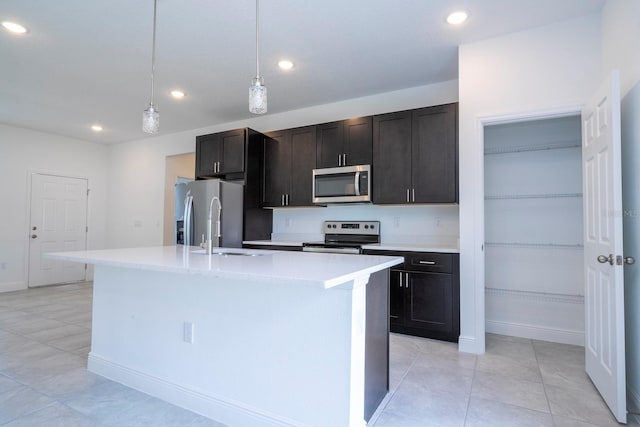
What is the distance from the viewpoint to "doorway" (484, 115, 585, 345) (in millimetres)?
3084

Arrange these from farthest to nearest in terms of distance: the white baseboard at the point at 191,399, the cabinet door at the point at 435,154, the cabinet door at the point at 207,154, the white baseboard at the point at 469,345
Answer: the cabinet door at the point at 207,154
the cabinet door at the point at 435,154
the white baseboard at the point at 469,345
the white baseboard at the point at 191,399

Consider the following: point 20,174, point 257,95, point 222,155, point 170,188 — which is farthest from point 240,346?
point 20,174

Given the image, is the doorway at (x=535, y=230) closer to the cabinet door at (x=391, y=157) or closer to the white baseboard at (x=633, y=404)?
the cabinet door at (x=391, y=157)

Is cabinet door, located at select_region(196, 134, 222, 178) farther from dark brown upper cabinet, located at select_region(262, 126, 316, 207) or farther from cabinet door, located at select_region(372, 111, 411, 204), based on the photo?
cabinet door, located at select_region(372, 111, 411, 204)

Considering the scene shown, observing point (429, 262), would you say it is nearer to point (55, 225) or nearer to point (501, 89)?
point (501, 89)

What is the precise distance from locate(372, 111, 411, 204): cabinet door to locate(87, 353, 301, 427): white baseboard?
241 centimetres

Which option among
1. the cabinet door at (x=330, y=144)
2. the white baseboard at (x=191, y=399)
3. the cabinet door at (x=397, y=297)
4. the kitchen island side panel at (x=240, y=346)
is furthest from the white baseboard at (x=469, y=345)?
the cabinet door at (x=330, y=144)

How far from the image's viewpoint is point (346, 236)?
4129 millimetres

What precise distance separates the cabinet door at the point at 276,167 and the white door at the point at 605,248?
299cm

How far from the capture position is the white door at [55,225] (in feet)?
18.2

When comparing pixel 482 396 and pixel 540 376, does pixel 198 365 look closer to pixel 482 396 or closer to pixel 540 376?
pixel 482 396

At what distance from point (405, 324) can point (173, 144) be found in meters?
4.76

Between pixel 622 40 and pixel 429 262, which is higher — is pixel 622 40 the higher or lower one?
the higher one

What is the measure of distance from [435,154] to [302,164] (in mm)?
1602
